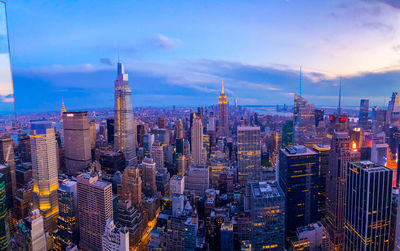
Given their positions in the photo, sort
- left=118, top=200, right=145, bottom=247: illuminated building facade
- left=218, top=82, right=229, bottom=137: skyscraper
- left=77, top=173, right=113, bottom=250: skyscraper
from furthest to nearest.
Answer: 1. left=218, top=82, right=229, bottom=137: skyscraper
2. left=118, top=200, right=145, bottom=247: illuminated building facade
3. left=77, top=173, right=113, bottom=250: skyscraper

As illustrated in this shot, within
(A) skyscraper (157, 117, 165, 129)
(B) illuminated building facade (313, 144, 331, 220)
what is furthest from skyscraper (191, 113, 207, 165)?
(B) illuminated building facade (313, 144, 331, 220)

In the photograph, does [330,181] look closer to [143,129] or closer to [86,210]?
[86,210]

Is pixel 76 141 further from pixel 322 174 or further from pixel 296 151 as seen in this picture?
pixel 322 174

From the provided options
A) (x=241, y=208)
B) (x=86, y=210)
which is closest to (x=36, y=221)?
(x=86, y=210)

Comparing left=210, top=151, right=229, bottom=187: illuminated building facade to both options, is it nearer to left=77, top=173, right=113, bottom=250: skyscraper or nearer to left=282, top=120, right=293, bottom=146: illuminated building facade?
left=282, top=120, right=293, bottom=146: illuminated building facade

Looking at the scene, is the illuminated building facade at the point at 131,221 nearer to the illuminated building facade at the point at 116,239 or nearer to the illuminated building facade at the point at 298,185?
the illuminated building facade at the point at 116,239
